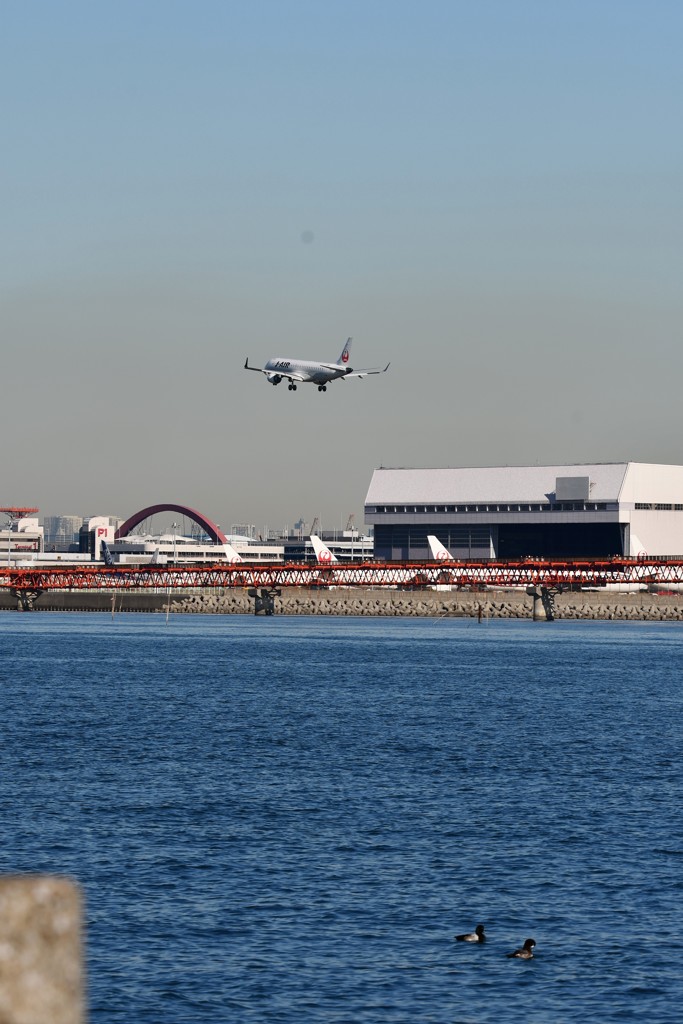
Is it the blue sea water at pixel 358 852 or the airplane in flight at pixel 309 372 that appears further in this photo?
the airplane in flight at pixel 309 372

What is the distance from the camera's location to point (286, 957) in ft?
105

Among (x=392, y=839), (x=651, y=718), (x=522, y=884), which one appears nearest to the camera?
(x=522, y=884)

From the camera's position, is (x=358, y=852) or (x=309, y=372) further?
(x=309, y=372)

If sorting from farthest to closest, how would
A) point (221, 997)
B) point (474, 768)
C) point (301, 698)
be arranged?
1. point (301, 698)
2. point (474, 768)
3. point (221, 997)

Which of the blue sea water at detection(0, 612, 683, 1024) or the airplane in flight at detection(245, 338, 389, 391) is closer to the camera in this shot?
the blue sea water at detection(0, 612, 683, 1024)

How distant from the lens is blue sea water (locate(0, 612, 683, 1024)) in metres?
29.9

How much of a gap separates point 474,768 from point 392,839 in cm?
2065

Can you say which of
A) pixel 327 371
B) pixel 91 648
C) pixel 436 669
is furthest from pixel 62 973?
pixel 91 648

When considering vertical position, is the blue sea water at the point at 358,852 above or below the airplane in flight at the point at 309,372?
below

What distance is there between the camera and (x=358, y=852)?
4441cm

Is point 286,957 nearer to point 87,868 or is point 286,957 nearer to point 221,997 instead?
point 221,997

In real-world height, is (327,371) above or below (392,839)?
above

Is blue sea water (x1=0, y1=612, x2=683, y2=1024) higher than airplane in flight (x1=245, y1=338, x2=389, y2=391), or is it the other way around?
airplane in flight (x1=245, y1=338, x2=389, y2=391)

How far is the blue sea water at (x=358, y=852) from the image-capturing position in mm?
29875
